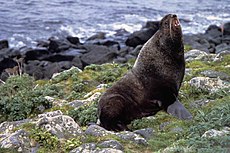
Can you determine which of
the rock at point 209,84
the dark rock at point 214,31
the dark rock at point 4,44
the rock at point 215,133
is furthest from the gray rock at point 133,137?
the dark rock at point 214,31

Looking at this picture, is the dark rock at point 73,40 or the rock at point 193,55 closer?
the rock at point 193,55

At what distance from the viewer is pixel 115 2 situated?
47125 millimetres

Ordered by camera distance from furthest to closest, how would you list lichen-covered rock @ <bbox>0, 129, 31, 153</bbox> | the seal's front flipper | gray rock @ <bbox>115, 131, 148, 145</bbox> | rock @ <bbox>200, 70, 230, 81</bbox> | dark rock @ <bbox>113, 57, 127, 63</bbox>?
dark rock @ <bbox>113, 57, 127, 63</bbox>, rock @ <bbox>200, 70, 230, 81</bbox>, the seal's front flipper, gray rock @ <bbox>115, 131, 148, 145</bbox>, lichen-covered rock @ <bbox>0, 129, 31, 153</bbox>

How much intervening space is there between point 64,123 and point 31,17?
33.1m

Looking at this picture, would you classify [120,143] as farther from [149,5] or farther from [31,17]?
[149,5]

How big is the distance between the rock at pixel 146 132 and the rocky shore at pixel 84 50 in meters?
15.8

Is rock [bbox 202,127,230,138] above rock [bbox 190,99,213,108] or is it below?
above

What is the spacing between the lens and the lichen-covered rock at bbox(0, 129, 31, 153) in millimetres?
6809

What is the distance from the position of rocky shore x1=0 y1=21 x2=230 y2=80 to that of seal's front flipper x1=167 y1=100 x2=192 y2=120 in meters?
15.0

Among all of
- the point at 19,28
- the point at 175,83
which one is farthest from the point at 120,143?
the point at 19,28

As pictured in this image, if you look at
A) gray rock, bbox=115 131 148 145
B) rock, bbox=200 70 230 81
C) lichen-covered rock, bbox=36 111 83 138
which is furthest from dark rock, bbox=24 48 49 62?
gray rock, bbox=115 131 148 145

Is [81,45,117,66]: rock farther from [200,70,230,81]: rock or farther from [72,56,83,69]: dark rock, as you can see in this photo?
[200,70,230,81]: rock

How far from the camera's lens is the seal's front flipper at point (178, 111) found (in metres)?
8.16

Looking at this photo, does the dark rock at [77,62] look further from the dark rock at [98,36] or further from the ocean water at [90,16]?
the dark rock at [98,36]
